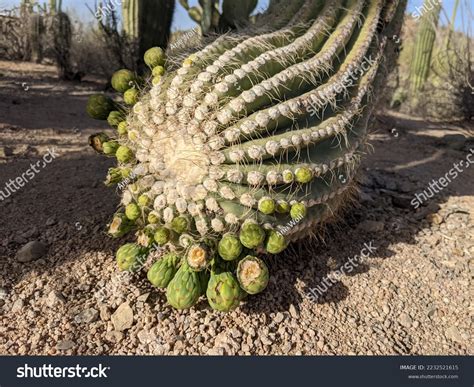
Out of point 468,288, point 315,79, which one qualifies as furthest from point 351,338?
point 315,79

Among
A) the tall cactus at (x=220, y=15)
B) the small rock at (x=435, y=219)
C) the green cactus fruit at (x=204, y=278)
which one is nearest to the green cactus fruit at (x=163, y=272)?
the green cactus fruit at (x=204, y=278)

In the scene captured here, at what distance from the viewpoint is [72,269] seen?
71.9 inches

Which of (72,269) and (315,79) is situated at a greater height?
(315,79)

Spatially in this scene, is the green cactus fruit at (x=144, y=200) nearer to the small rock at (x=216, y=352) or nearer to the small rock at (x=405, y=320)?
the small rock at (x=216, y=352)

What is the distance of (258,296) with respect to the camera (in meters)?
1.76

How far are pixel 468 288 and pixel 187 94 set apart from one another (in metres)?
1.58

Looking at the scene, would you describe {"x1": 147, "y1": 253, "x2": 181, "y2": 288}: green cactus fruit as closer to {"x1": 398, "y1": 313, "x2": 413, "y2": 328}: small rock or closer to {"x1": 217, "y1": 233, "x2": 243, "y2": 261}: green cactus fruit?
{"x1": 217, "y1": 233, "x2": 243, "y2": 261}: green cactus fruit

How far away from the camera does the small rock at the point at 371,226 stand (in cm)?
230

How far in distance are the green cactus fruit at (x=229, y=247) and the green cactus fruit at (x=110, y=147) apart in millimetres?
640

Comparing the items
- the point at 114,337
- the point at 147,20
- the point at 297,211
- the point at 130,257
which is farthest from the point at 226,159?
the point at 147,20

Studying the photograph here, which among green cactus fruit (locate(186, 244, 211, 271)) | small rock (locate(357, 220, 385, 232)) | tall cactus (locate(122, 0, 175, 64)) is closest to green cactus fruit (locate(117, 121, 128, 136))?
green cactus fruit (locate(186, 244, 211, 271))

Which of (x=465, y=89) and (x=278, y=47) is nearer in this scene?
(x=278, y=47)

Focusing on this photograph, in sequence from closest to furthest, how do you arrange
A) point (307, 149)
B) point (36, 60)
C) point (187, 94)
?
point (187, 94)
point (307, 149)
point (36, 60)

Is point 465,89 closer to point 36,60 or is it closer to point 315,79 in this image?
point 315,79
